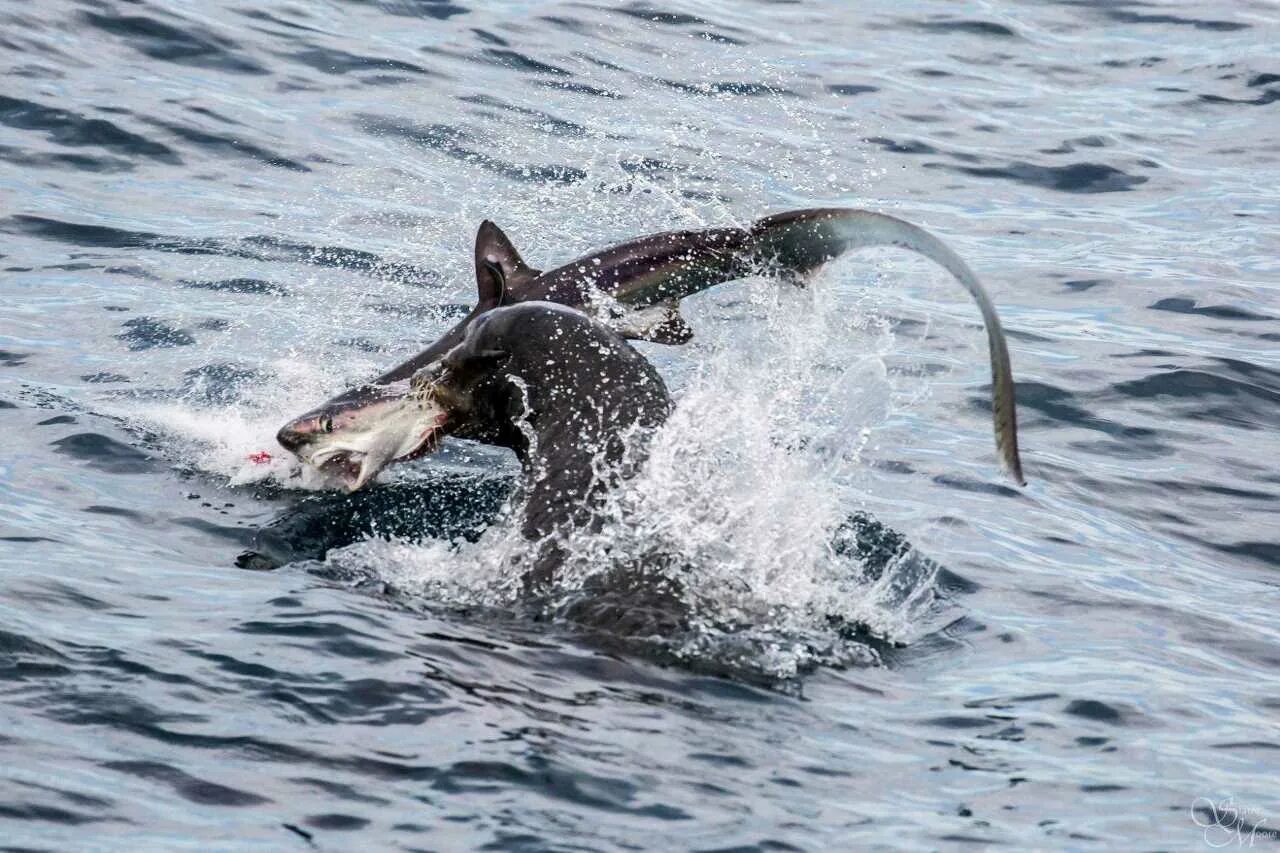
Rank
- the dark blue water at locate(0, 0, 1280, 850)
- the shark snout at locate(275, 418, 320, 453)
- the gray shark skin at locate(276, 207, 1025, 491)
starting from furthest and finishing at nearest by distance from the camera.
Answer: the shark snout at locate(275, 418, 320, 453) → the gray shark skin at locate(276, 207, 1025, 491) → the dark blue water at locate(0, 0, 1280, 850)

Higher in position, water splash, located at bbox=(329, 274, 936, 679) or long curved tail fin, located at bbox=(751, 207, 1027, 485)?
long curved tail fin, located at bbox=(751, 207, 1027, 485)

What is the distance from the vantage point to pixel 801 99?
61.8 ft

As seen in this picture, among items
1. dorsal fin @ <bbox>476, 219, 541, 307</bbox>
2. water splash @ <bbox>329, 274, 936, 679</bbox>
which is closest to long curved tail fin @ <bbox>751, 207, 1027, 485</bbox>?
water splash @ <bbox>329, 274, 936, 679</bbox>

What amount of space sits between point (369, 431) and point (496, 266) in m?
1.11

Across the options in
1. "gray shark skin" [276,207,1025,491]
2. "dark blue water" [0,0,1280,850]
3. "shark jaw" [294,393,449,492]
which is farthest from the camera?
"shark jaw" [294,393,449,492]

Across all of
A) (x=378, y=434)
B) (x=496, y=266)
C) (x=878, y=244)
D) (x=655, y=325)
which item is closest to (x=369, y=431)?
(x=378, y=434)

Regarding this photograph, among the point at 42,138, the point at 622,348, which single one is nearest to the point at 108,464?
the point at 622,348

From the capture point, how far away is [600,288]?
29.6 ft

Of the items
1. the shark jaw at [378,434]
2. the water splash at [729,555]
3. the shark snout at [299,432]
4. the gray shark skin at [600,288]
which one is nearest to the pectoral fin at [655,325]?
the gray shark skin at [600,288]

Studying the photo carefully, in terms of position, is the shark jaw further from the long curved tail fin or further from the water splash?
the long curved tail fin

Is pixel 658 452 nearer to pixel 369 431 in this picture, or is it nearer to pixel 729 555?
pixel 729 555

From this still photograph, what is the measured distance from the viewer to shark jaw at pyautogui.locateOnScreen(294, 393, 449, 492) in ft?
28.3

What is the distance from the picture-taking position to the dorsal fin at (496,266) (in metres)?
9.20

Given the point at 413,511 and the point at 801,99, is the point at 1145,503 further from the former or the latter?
the point at 801,99
